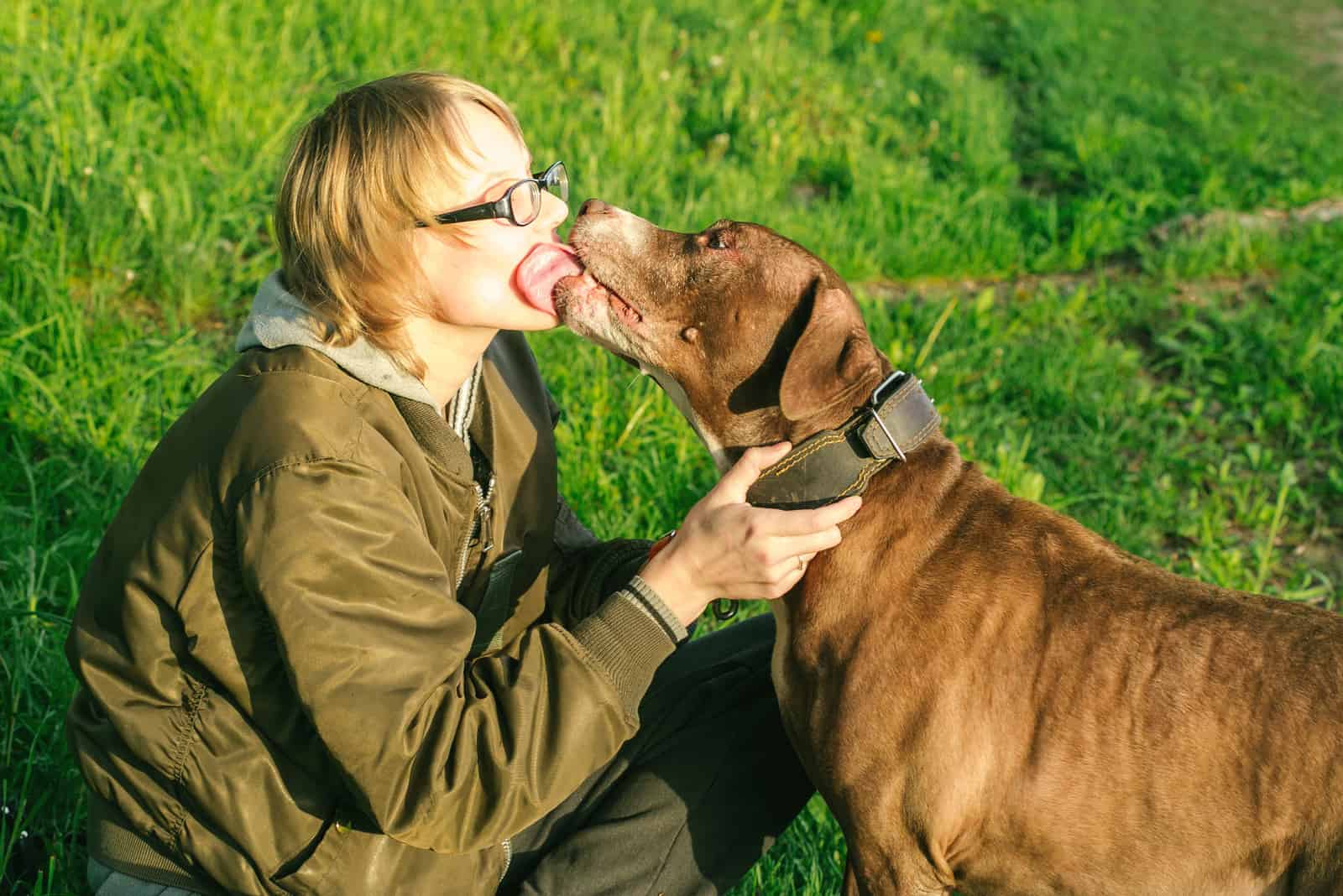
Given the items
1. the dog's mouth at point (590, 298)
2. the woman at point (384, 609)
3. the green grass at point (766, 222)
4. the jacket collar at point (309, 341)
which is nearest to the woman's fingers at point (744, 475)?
the woman at point (384, 609)

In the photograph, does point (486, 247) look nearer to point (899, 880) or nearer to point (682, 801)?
point (682, 801)

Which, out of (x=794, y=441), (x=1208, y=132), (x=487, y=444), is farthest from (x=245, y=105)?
(x=1208, y=132)

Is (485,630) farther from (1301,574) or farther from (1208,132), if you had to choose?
(1208,132)

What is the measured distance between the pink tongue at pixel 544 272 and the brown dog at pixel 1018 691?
51 mm

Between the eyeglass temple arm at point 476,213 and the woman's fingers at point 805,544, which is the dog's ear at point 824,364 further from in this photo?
the eyeglass temple arm at point 476,213

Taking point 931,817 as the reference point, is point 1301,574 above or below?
below

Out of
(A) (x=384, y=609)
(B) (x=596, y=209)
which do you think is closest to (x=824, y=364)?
(B) (x=596, y=209)

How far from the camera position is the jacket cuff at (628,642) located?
2.66 metres

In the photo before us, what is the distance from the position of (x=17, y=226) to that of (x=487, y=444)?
3.02 m

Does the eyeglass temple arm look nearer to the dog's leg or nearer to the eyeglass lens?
the eyeglass lens

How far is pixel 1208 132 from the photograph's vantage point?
27.0ft

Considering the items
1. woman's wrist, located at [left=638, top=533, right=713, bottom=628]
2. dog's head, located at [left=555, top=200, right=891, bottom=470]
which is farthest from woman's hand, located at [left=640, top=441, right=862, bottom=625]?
dog's head, located at [left=555, top=200, right=891, bottom=470]

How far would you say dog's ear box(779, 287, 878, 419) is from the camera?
3020mm

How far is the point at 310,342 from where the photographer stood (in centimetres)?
268
